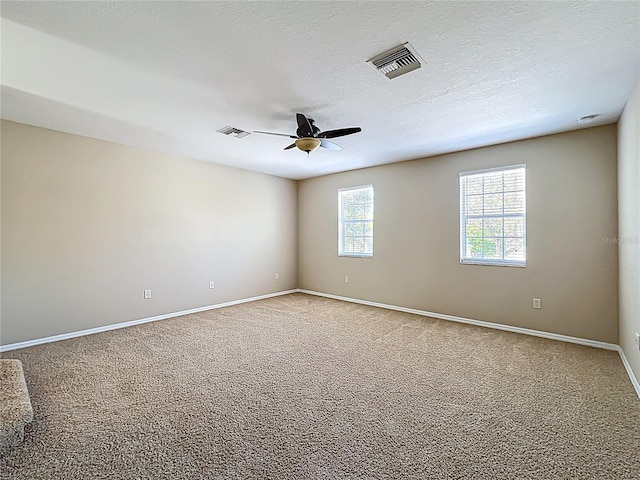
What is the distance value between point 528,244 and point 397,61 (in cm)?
316

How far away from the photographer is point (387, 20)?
6.09 ft

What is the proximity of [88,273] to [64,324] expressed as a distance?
679 millimetres

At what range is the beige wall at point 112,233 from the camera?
3.64 meters

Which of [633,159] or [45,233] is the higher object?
[633,159]

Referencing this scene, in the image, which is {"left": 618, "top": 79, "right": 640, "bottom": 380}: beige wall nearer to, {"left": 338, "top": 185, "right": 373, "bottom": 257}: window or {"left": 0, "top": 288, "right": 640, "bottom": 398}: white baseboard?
{"left": 0, "top": 288, "right": 640, "bottom": 398}: white baseboard

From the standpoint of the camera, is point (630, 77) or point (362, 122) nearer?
point (630, 77)

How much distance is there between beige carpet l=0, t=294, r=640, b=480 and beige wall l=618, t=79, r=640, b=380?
36 cm

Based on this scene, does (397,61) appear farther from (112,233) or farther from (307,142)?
(112,233)

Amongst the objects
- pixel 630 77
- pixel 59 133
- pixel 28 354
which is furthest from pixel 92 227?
pixel 630 77

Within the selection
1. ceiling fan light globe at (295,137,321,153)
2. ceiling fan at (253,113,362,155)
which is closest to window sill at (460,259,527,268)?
ceiling fan at (253,113,362,155)

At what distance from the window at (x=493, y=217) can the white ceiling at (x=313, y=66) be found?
2.23 ft

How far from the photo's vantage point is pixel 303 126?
309 cm

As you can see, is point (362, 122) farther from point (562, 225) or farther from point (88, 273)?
point (88, 273)

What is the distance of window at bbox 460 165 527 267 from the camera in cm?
421
